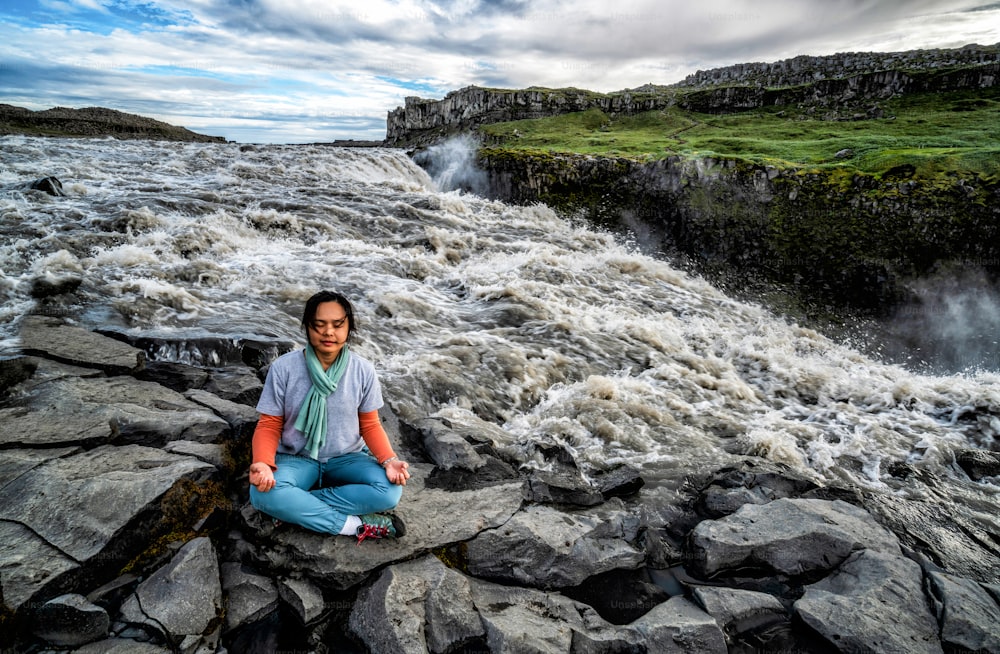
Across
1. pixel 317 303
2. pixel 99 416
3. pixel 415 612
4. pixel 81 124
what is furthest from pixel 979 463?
pixel 81 124

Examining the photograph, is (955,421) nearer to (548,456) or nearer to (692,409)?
(692,409)

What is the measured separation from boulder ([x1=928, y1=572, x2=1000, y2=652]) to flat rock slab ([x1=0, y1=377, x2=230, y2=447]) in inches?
318

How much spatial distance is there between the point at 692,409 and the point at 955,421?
229 inches

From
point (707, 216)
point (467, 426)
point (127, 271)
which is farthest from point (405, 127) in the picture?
point (467, 426)

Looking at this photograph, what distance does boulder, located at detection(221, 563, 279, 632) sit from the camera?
4.36 meters

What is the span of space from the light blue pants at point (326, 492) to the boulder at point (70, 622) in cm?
136

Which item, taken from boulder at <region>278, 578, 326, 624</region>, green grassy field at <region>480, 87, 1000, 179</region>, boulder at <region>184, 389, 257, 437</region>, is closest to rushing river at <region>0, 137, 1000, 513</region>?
boulder at <region>184, 389, 257, 437</region>

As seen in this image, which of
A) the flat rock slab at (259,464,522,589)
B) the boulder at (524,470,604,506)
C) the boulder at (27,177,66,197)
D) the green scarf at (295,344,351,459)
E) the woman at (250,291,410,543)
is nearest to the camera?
the flat rock slab at (259,464,522,589)

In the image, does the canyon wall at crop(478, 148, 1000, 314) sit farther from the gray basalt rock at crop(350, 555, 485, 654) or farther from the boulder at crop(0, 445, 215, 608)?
the boulder at crop(0, 445, 215, 608)

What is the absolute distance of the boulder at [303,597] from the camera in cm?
447

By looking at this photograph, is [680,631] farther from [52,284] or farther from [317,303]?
[52,284]

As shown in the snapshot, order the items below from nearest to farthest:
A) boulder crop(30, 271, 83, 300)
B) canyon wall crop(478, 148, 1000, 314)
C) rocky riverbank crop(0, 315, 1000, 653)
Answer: rocky riverbank crop(0, 315, 1000, 653) < boulder crop(30, 271, 83, 300) < canyon wall crop(478, 148, 1000, 314)

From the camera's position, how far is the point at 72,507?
14.8 feet

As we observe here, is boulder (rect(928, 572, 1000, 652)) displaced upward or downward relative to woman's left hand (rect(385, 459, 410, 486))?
downward
